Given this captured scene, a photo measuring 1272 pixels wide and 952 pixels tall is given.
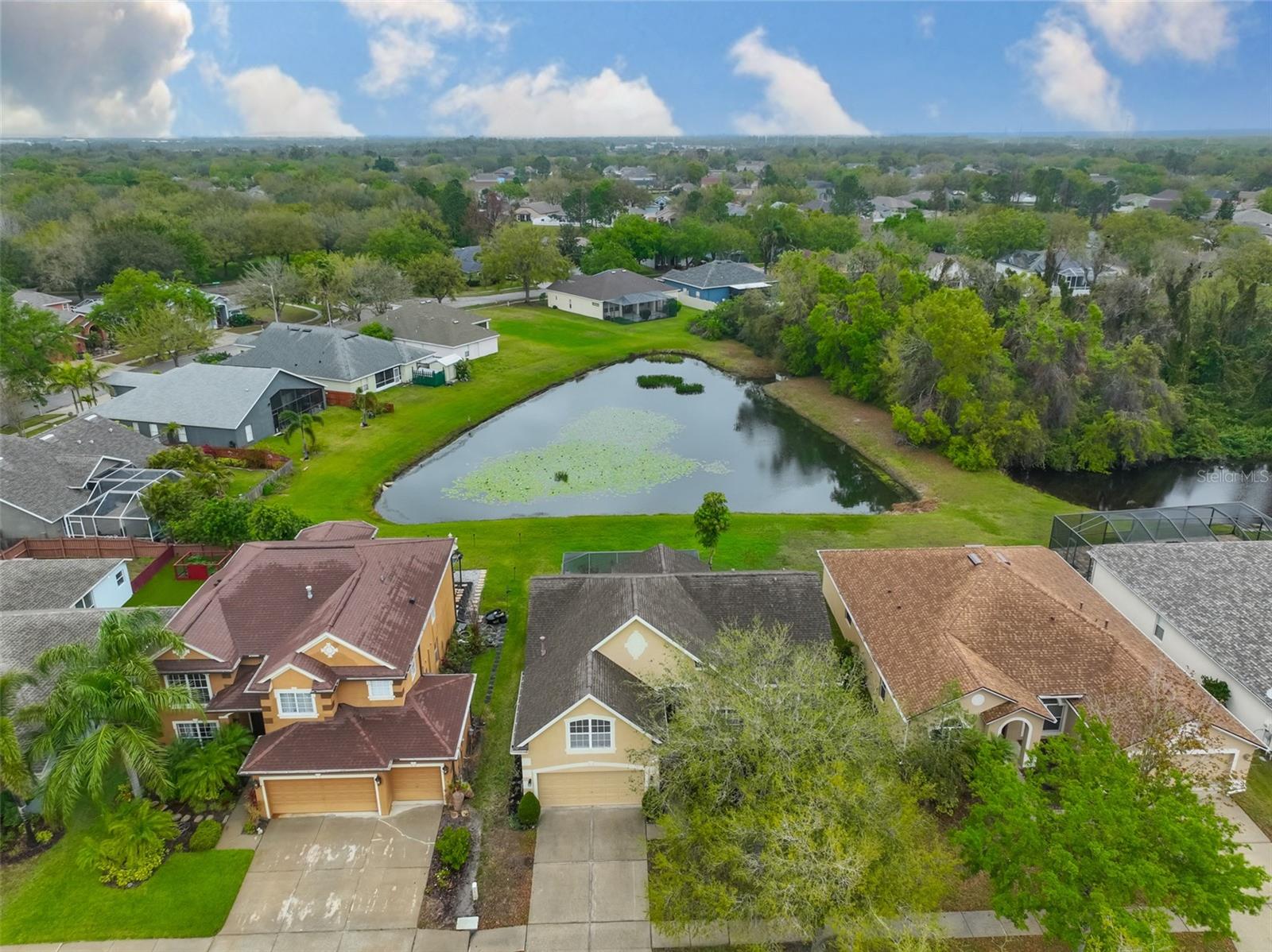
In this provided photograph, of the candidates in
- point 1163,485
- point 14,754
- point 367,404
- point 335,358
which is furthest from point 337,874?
point 1163,485

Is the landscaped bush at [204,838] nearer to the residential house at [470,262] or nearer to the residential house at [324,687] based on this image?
the residential house at [324,687]

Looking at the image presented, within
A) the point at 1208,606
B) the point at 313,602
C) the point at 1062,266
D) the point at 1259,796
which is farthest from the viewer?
the point at 1062,266

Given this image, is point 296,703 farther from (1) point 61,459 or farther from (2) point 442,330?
(2) point 442,330

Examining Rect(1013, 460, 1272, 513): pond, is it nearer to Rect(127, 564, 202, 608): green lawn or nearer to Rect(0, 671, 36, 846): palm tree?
Rect(127, 564, 202, 608): green lawn

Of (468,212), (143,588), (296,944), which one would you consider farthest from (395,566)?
(468,212)

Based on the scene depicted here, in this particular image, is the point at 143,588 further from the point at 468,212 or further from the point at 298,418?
the point at 468,212

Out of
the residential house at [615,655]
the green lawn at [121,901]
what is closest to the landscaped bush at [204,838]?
the green lawn at [121,901]
